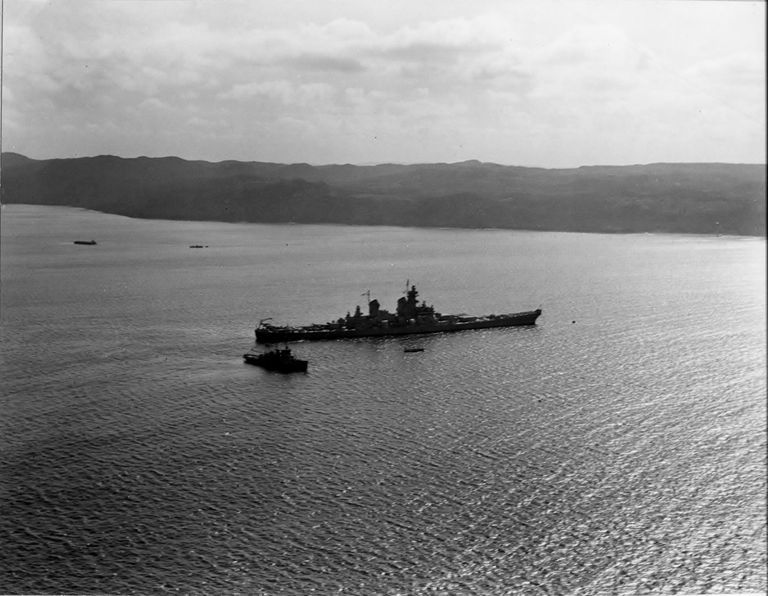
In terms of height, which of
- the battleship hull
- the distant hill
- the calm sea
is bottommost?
the calm sea

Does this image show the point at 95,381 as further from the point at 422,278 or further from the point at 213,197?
the point at 422,278

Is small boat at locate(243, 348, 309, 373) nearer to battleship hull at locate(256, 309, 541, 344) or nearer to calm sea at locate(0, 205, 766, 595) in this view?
calm sea at locate(0, 205, 766, 595)

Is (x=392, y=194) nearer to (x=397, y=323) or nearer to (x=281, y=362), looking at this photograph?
(x=397, y=323)

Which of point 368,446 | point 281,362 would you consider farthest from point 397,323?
point 368,446

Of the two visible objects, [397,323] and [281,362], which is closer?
[281,362]

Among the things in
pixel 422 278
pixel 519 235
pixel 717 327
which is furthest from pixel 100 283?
pixel 519 235

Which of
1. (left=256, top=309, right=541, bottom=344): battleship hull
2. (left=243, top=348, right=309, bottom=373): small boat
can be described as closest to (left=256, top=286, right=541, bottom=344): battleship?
(left=256, top=309, right=541, bottom=344): battleship hull
